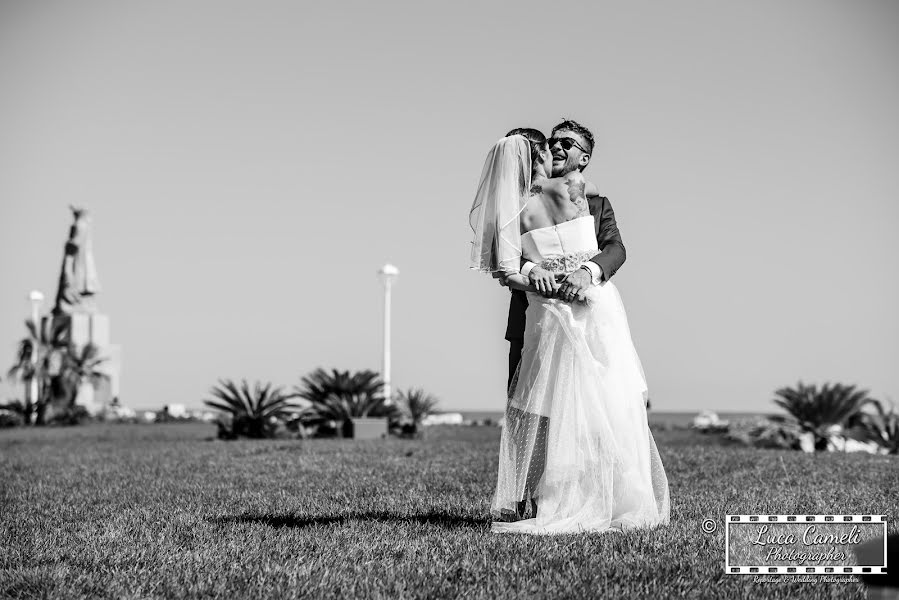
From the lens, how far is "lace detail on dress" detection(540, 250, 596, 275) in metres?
6.30

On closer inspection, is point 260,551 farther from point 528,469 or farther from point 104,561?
point 528,469

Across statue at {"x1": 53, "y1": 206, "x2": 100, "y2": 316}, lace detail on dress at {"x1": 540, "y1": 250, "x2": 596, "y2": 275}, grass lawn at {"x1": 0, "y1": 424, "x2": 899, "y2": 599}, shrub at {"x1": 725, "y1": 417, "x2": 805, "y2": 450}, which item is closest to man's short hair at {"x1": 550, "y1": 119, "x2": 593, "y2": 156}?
lace detail on dress at {"x1": 540, "y1": 250, "x2": 596, "y2": 275}

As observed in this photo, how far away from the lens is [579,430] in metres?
6.09

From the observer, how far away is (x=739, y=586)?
4473mm

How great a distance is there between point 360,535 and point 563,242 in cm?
220

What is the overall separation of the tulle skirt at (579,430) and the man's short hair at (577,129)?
91 centimetres

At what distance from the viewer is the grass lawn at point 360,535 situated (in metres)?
4.54

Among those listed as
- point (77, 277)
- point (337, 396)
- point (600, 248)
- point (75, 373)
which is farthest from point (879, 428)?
point (77, 277)

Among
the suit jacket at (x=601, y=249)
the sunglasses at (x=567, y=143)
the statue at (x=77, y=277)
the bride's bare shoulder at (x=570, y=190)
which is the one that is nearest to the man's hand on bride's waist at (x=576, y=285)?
the suit jacket at (x=601, y=249)

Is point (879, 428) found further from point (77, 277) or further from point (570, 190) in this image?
point (77, 277)

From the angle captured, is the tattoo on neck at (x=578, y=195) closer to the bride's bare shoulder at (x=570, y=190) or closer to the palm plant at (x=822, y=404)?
the bride's bare shoulder at (x=570, y=190)

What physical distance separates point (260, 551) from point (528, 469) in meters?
1.74

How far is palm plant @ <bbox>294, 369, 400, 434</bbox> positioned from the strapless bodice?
681 inches

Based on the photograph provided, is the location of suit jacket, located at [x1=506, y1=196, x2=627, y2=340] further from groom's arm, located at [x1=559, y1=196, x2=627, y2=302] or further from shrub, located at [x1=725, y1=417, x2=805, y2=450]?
shrub, located at [x1=725, y1=417, x2=805, y2=450]
